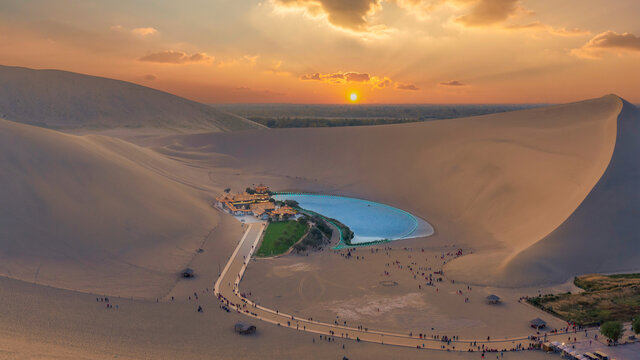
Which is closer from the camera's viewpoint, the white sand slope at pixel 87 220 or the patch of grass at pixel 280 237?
the white sand slope at pixel 87 220

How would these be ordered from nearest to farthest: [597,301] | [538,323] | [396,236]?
[538,323] < [597,301] < [396,236]

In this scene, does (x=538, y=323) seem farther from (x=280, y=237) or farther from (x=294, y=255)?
(x=280, y=237)

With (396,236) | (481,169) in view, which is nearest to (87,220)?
(396,236)

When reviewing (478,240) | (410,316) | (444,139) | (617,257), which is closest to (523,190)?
(478,240)

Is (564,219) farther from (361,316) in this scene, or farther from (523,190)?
(361,316)

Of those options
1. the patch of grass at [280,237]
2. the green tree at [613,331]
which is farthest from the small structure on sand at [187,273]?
the green tree at [613,331]

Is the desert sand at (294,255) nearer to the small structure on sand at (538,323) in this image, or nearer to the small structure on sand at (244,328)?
the small structure on sand at (244,328)

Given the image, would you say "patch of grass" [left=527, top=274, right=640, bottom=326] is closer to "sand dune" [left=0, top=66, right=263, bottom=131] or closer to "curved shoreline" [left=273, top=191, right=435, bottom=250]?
"curved shoreline" [left=273, top=191, right=435, bottom=250]
